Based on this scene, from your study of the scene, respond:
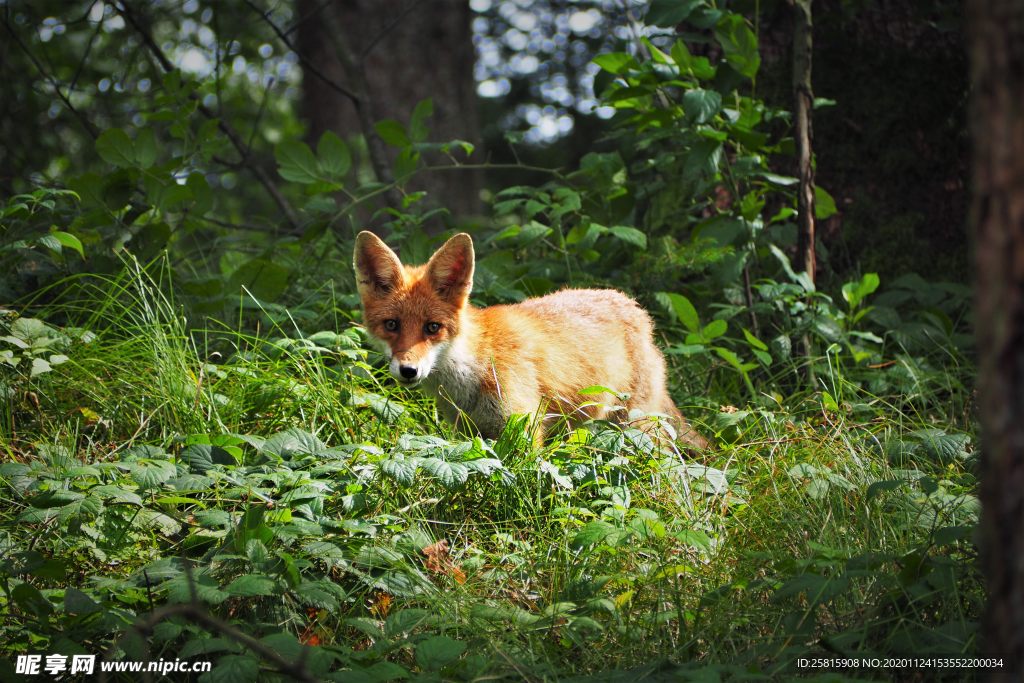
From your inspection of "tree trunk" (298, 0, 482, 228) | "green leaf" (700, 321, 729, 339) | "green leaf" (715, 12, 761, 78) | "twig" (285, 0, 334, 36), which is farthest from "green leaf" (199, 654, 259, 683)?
"tree trunk" (298, 0, 482, 228)

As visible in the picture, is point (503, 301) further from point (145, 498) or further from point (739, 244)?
point (145, 498)

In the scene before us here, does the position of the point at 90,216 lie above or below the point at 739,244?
above

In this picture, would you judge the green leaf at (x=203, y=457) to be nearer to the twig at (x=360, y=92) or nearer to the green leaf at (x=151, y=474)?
the green leaf at (x=151, y=474)

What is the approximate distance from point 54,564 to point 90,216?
2911 mm

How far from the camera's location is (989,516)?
1.26 metres

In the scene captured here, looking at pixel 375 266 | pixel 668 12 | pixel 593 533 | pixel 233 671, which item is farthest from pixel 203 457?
pixel 668 12

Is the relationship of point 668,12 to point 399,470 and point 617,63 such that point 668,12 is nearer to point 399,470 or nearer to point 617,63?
point 617,63

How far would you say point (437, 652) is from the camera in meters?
1.95

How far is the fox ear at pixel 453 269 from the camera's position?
376 cm

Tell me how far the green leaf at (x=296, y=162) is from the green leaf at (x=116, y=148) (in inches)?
36.2

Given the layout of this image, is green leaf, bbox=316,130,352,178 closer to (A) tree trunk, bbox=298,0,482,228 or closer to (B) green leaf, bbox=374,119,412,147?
(B) green leaf, bbox=374,119,412,147

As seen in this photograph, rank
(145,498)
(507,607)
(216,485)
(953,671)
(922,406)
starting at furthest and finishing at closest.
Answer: (922,406)
(216,485)
(145,498)
(507,607)
(953,671)

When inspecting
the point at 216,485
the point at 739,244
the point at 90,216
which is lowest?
the point at 216,485

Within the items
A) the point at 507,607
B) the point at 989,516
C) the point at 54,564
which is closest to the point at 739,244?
the point at 507,607
